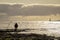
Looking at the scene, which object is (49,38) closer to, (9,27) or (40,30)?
(40,30)

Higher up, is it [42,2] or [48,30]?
[42,2]

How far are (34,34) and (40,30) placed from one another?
0.06 metres

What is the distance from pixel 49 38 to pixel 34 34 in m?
0.13

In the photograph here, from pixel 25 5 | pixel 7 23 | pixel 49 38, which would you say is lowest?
pixel 49 38

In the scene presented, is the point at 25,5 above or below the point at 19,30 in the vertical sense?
above

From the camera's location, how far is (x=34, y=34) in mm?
1334

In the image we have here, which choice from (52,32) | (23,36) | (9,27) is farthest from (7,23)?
(52,32)

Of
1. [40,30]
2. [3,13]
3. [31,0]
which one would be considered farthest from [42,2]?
[3,13]

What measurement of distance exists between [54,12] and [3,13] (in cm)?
42

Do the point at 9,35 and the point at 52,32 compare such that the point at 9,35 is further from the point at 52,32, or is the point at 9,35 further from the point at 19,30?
the point at 52,32

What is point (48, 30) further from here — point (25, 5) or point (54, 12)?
point (25, 5)

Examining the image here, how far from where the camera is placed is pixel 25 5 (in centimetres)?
134

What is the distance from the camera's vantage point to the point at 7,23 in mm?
1326

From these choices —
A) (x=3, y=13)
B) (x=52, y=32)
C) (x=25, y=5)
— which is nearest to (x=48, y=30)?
(x=52, y=32)
